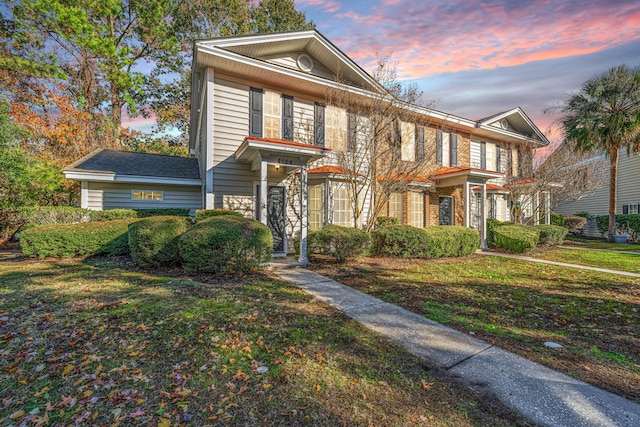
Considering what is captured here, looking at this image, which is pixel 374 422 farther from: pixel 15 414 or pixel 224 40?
pixel 224 40

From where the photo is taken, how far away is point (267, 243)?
6.10m

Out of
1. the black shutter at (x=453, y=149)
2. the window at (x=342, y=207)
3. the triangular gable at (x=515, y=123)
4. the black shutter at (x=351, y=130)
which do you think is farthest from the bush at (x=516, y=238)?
the black shutter at (x=351, y=130)

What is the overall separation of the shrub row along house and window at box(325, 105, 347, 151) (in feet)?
0.13

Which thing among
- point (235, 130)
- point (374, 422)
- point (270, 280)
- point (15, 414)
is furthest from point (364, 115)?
point (15, 414)

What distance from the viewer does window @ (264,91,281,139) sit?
9.36 m

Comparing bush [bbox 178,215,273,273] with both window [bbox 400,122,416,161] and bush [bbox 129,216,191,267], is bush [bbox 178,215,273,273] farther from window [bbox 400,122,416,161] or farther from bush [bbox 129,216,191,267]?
window [bbox 400,122,416,161]

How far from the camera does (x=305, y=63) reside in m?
10.1

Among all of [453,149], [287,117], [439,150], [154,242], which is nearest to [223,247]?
[154,242]

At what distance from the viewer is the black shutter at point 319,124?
10.2 m

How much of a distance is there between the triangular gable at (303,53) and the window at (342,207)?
371 centimetres

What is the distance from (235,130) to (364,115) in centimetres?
461

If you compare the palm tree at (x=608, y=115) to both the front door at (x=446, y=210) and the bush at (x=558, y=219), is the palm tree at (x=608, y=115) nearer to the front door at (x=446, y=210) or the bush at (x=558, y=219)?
the bush at (x=558, y=219)

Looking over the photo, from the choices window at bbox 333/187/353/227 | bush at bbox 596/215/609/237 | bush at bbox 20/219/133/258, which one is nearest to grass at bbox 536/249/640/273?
window at bbox 333/187/353/227

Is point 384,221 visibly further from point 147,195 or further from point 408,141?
point 147,195
